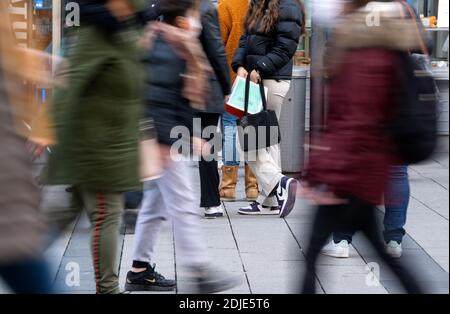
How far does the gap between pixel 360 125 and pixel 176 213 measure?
Answer: 1.42 metres

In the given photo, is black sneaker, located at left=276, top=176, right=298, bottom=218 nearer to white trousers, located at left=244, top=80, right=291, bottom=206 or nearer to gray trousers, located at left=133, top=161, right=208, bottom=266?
white trousers, located at left=244, top=80, right=291, bottom=206

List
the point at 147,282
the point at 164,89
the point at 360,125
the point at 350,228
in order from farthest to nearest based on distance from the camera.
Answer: the point at 147,282 → the point at 164,89 → the point at 350,228 → the point at 360,125

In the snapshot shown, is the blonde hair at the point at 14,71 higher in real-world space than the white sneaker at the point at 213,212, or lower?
higher

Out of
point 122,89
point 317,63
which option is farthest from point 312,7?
point 122,89

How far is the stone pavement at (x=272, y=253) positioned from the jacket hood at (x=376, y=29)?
723 mm

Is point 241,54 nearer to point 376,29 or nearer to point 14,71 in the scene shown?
point 376,29

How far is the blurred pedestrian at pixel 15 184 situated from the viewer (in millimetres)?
3441

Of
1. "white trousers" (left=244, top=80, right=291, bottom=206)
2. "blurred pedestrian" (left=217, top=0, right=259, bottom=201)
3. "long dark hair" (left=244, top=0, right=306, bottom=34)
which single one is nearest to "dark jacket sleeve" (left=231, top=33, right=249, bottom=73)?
A: "long dark hair" (left=244, top=0, right=306, bottom=34)

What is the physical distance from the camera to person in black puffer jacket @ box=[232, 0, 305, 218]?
7.62 m

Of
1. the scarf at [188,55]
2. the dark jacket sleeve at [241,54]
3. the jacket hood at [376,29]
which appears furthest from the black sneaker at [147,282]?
the dark jacket sleeve at [241,54]

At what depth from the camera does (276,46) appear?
25.1 ft

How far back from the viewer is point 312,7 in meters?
→ 9.52

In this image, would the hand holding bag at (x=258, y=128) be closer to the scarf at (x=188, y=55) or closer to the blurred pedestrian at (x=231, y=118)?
the blurred pedestrian at (x=231, y=118)

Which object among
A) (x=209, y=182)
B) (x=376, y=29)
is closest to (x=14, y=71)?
(x=376, y=29)
